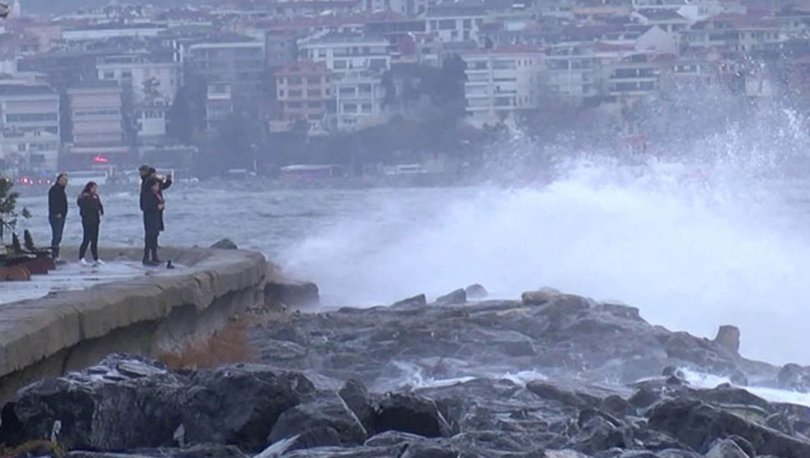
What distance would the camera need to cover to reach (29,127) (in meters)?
98.2

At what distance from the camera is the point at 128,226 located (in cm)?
5197

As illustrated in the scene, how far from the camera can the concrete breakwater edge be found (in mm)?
12000

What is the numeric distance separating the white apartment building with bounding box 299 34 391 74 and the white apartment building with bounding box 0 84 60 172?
13908 millimetres

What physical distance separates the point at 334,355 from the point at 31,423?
647 cm

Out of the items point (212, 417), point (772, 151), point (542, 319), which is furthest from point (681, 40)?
point (212, 417)

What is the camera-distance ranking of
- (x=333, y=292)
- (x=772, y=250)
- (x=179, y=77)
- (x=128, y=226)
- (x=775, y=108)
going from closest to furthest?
(x=333, y=292)
(x=772, y=250)
(x=128, y=226)
(x=775, y=108)
(x=179, y=77)

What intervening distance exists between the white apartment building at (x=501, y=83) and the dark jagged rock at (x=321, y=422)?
89.4 meters

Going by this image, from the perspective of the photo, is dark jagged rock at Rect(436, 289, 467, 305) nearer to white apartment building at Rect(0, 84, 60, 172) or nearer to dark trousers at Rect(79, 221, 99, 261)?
dark trousers at Rect(79, 221, 99, 261)

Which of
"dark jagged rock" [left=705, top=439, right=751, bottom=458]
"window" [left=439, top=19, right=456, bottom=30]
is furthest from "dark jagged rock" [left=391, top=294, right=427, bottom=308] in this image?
"window" [left=439, top=19, right=456, bottom=30]

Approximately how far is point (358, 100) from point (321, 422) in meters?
95.3

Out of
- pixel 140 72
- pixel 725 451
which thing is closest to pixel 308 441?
pixel 725 451

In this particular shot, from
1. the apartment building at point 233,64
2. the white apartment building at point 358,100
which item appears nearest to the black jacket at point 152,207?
the white apartment building at point 358,100

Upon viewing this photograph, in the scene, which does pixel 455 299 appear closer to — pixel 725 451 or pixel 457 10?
pixel 725 451

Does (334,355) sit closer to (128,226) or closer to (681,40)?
A: (128,226)
